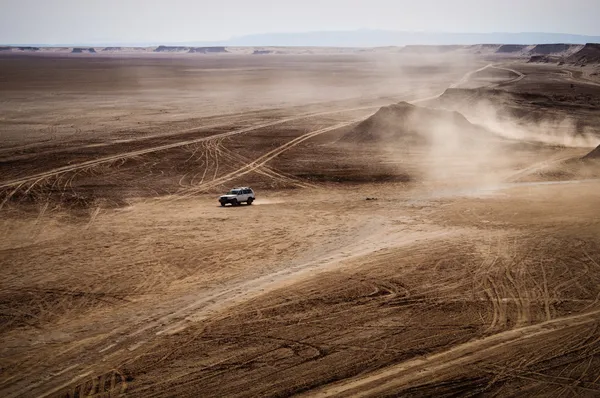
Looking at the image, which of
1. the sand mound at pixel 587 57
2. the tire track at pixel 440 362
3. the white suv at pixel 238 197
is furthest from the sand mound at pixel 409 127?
the sand mound at pixel 587 57

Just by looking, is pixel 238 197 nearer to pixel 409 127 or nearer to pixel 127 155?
pixel 127 155

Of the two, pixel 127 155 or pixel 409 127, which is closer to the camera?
pixel 127 155

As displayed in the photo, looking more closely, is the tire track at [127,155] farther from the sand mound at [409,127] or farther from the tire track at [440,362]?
the tire track at [440,362]

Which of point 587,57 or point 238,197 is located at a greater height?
point 587,57

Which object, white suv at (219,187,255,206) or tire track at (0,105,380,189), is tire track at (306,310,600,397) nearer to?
white suv at (219,187,255,206)

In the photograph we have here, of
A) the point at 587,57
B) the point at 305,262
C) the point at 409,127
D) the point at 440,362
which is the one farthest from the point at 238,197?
the point at 587,57

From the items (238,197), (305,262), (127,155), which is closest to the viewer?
(305,262)

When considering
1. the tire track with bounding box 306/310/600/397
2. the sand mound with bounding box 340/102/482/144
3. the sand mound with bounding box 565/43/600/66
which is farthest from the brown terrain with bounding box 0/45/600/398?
the sand mound with bounding box 565/43/600/66
